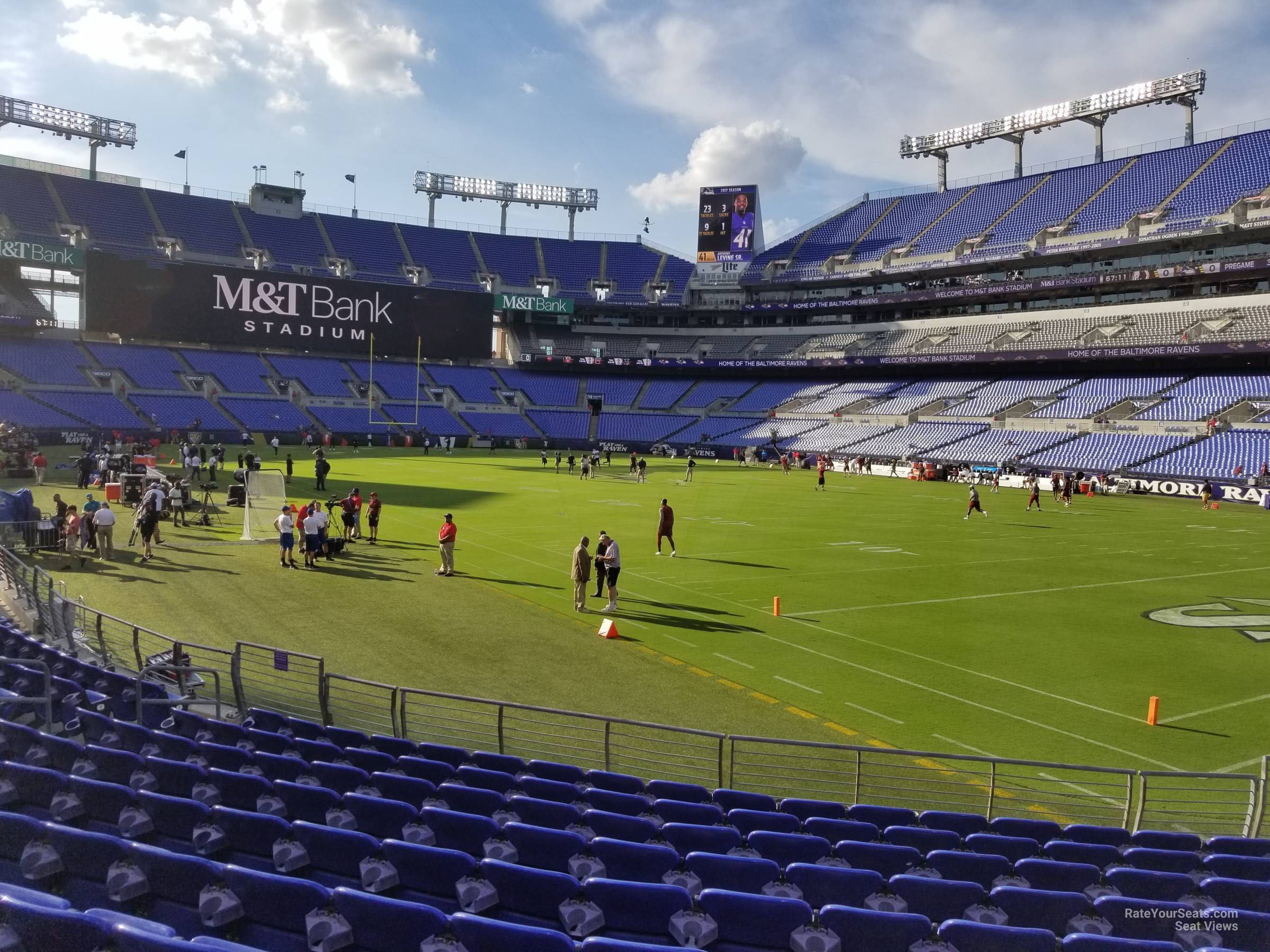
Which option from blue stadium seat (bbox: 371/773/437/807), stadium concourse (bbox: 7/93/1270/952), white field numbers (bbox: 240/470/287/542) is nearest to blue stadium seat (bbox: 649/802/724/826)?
stadium concourse (bbox: 7/93/1270/952)

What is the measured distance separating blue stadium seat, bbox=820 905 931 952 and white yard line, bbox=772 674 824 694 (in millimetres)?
8388

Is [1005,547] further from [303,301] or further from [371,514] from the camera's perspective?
[303,301]

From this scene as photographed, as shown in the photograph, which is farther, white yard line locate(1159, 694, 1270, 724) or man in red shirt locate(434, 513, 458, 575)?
man in red shirt locate(434, 513, 458, 575)

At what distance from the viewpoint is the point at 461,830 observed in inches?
239

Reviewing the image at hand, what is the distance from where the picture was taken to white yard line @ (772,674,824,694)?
42.7ft

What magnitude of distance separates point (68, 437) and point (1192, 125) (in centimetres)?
8710

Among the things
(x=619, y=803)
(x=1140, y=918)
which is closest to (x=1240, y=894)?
(x=1140, y=918)

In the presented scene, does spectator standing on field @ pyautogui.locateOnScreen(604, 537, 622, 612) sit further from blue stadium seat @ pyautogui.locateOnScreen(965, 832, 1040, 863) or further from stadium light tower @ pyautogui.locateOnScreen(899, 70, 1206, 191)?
stadium light tower @ pyautogui.locateOnScreen(899, 70, 1206, 191)

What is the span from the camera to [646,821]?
6453 millimetres

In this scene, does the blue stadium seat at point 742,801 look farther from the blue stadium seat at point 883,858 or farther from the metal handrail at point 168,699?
the metal handrail at point 168,699

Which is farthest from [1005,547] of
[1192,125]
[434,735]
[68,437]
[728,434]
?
[1192,125]

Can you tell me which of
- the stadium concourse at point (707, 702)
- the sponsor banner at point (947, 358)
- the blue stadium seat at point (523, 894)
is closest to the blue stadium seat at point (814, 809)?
the stadium concourse at point (707, 702)

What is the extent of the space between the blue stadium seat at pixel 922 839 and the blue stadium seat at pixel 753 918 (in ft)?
7.77

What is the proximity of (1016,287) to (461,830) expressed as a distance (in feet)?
237
